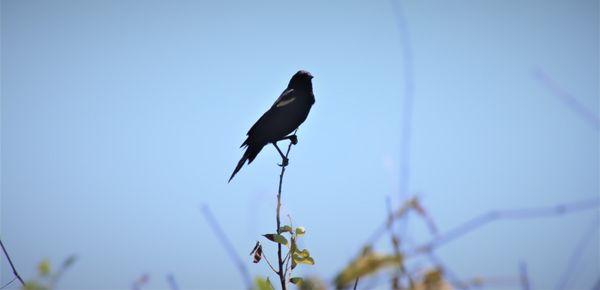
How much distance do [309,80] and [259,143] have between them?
168cm

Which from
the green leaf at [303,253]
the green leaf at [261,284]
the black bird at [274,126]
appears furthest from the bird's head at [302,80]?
the green leaf at [261,284]

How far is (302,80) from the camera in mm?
6965

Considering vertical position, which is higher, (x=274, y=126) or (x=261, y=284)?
(x=274, y=126)

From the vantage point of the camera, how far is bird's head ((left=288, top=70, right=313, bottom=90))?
6878 millimetres

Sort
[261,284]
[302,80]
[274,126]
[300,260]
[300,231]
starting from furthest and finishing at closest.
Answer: [302,80] → [274,126] → [300,231] → [300,260] → [261,284]

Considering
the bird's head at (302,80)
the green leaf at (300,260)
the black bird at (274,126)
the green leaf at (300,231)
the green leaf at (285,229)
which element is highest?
the bird's head at (302,80)

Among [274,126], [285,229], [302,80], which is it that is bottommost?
[285,229]

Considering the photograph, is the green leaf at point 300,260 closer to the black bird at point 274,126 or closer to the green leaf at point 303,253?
the green leaf at point 303,253

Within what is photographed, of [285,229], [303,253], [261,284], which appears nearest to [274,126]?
[285,229]

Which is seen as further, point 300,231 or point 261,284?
point 300,231

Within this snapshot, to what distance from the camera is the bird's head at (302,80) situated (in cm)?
688

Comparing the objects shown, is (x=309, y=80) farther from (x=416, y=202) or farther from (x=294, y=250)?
(x=416, y=202)

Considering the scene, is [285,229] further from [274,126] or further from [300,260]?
[274,126]

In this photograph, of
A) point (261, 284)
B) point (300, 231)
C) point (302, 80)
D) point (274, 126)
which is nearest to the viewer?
point (261, 284)
